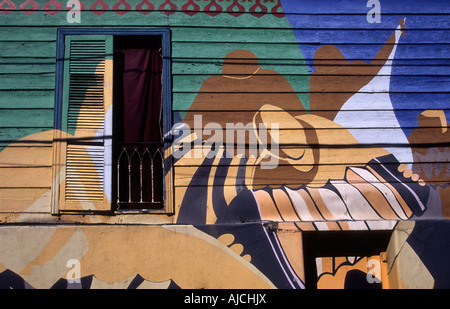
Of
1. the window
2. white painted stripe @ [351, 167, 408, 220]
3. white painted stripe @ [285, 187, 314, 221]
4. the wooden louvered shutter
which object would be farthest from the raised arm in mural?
the wooden louvered shutter

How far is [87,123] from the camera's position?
5414 mm

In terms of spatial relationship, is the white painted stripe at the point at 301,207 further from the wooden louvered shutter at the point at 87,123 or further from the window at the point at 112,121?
the wooden louvered shutter at the point at 87,123

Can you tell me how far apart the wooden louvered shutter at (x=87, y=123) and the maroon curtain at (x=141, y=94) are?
0.24 metres

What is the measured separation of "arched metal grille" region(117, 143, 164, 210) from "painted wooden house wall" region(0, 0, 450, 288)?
0.22 meters

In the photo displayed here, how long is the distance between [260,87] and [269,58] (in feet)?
1.29

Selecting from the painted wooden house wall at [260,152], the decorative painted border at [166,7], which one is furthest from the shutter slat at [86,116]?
the decorative painted border at [166,7]

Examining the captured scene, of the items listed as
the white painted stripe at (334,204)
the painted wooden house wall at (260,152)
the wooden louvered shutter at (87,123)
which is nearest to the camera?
the painted wooden house wall at (260,152)

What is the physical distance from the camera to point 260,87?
18.5ft

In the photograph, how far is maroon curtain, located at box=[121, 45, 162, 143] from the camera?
5.57 meters

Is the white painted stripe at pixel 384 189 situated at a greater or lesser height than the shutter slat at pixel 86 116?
lesser

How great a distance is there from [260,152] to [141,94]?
163 cm

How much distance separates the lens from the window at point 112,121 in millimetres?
5285

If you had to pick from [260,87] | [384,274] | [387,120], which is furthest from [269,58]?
[384,274]
